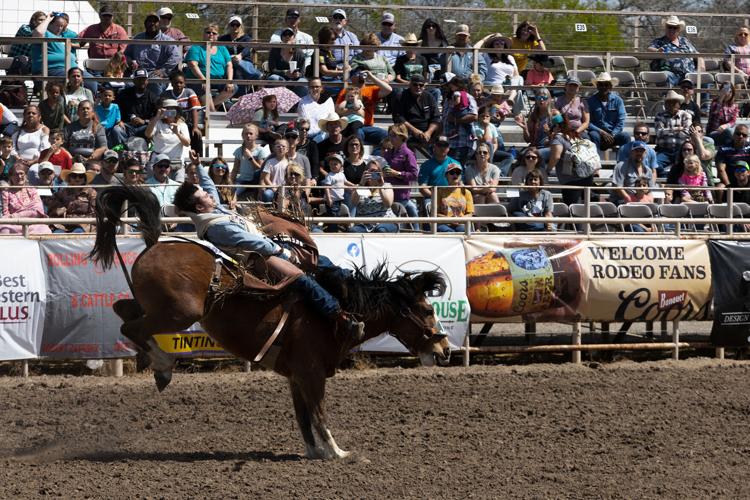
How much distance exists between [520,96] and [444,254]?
254 inches

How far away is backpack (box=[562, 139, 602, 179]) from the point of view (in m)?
15.4

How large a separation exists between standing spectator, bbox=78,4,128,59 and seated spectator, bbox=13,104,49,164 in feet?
10.2

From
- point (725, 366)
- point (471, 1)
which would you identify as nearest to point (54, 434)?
point (725, 366)

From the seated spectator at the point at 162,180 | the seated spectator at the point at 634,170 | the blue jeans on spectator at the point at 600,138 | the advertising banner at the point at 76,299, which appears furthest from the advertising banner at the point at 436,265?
the blue jeans on spectator at the point at 600,138

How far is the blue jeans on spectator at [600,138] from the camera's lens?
1694 centimetres

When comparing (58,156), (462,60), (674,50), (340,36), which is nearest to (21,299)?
(58,156)

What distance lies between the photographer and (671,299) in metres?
13.1

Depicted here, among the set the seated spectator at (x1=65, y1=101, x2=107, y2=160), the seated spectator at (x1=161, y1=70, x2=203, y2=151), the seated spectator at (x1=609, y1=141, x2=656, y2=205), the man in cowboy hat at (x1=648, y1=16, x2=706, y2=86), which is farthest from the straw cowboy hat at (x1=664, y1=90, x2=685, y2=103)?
the seated spectator at (x1=65, y1=101, x2=107, y2=160)

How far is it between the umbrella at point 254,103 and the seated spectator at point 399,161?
7.18 feet

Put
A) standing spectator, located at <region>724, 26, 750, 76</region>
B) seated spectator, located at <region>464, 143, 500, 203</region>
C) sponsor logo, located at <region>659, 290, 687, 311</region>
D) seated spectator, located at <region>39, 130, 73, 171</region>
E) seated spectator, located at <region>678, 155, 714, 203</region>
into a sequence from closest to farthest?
sponsor logo, located at <region>659, 290, 687, 311</region>
seated spectator, located at <region>39, 130, 73, 171</region>
seated spectator, located at <region>464, 143, 500, 203</region>
seated spectator, located at <region>678, 155, 714, 203</region>
standing spectator, located at <region>724, 26, 750, 76</region>

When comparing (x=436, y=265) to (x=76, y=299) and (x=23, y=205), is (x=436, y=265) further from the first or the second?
(x=23, y=205)

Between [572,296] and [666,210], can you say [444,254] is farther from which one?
[666,210]

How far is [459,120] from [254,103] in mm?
2863

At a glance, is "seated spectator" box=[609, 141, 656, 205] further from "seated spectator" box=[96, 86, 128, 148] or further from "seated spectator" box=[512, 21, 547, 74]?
"seated spectator" box=[96, 86, 128, 148]
